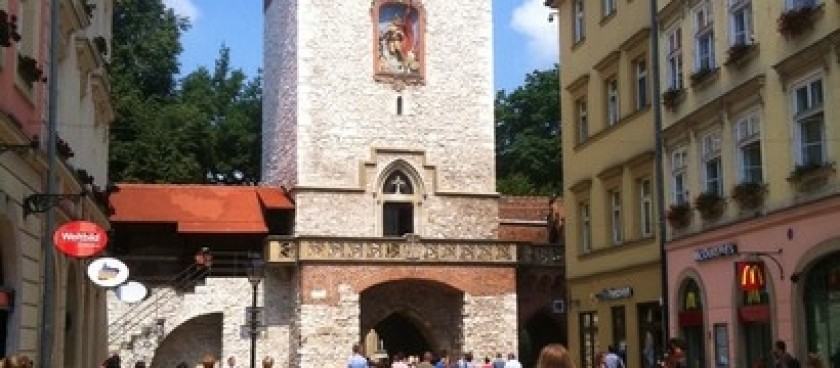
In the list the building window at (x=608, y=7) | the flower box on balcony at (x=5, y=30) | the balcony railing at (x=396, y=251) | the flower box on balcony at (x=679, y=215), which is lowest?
the flower box on balcony at (x=679, y=215)

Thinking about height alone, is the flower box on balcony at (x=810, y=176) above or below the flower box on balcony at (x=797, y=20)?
below

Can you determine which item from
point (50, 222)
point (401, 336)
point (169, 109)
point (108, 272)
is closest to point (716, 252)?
point (108, 272)

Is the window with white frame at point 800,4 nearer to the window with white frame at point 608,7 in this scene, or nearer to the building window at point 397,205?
the window with white frame at point 608,7

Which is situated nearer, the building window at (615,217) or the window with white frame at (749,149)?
the window with white frame at (749,149)

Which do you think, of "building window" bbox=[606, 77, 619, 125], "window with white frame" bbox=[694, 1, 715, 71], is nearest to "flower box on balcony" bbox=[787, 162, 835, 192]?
"window with white frame" bbox=[694, 1, 715, 71]

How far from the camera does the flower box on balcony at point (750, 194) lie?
19.9 metres

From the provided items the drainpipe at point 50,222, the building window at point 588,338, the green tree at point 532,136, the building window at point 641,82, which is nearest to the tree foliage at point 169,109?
the green tree at point 532,136

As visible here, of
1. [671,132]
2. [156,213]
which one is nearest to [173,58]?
[156,213]

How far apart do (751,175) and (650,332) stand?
18.3 feet

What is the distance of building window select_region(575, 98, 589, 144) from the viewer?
30.0 m

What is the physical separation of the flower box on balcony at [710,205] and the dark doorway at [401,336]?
23.9 metres

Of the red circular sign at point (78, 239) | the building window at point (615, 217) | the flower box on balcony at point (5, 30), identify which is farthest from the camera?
the building window at point (615, 217)

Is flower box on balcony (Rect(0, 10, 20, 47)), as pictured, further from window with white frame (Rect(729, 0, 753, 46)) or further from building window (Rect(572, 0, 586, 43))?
building window (Rect(572, 0, 586, 43))

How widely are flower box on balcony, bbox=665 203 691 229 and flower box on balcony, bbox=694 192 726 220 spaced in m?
0.91
